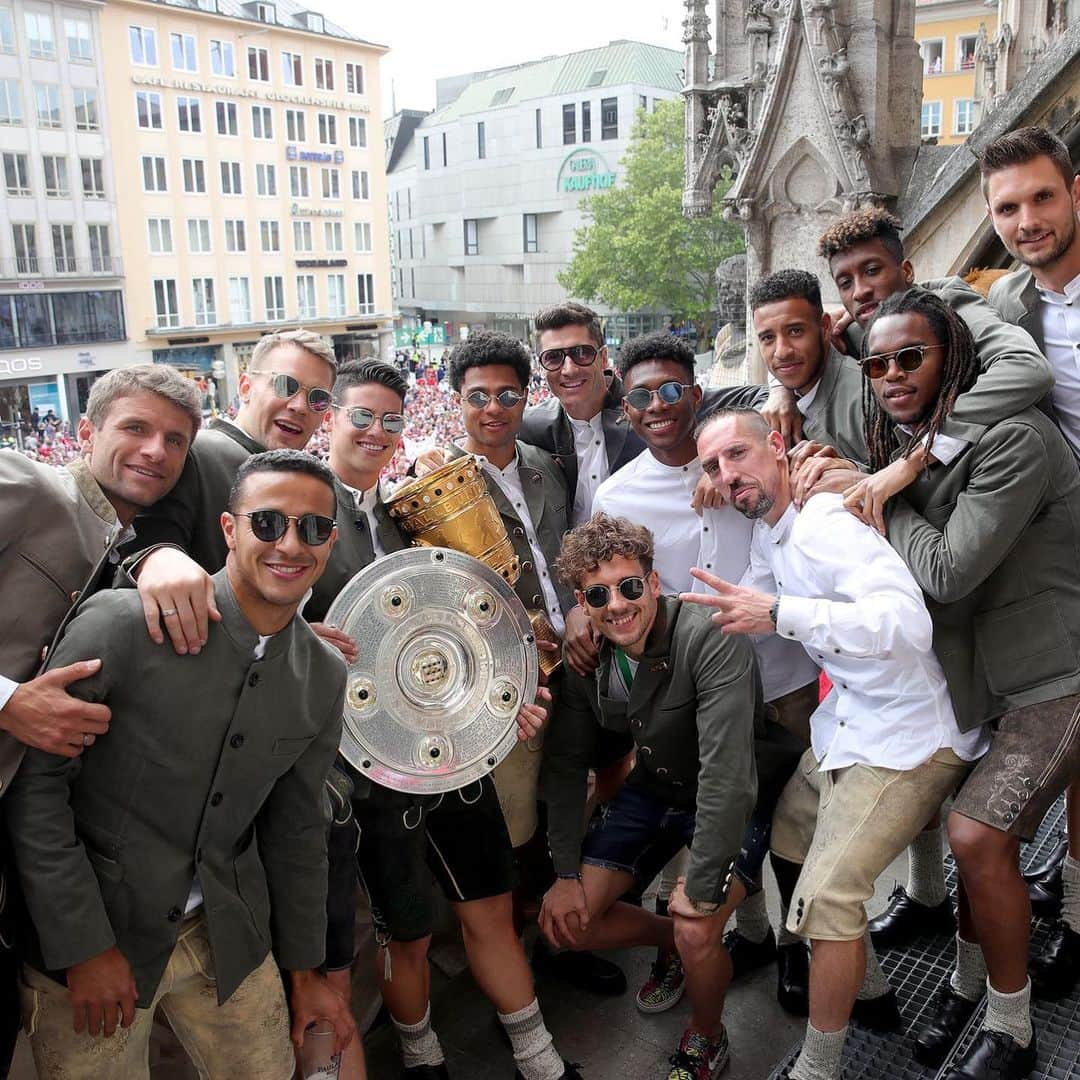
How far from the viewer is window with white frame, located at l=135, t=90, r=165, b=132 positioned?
121 feet

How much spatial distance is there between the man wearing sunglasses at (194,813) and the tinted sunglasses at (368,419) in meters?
0.71

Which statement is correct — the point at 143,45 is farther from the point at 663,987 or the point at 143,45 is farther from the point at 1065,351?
the point at 663,987

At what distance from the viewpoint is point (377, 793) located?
3.07 metres

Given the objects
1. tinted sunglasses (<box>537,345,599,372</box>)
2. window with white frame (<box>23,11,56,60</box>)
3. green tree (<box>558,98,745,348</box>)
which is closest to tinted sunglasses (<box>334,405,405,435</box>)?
tinted sunglasses (<box>537,345,599,372</box>)

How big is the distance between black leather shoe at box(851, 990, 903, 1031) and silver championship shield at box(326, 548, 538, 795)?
1354 millimetres

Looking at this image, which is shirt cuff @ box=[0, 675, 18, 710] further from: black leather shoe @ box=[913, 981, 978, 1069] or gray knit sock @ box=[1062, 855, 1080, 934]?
gray knit sock @ box=[1062, 855, 1080, 934]

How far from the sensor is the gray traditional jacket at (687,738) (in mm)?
3074

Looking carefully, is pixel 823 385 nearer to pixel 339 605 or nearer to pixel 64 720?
pixel 339 605

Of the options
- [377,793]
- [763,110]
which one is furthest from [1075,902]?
[763,110]

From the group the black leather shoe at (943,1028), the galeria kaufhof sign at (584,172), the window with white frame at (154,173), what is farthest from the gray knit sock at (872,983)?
the galeria kaufhof sign at (584,172)

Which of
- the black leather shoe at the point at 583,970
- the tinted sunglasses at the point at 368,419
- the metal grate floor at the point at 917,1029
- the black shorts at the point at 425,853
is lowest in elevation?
the black leather shoe at the point at 583,970

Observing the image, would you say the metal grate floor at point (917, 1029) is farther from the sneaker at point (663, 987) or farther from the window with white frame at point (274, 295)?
the window with white frame at point (274, 295)

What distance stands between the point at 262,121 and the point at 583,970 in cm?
4195

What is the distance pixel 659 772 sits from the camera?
3312 mm
